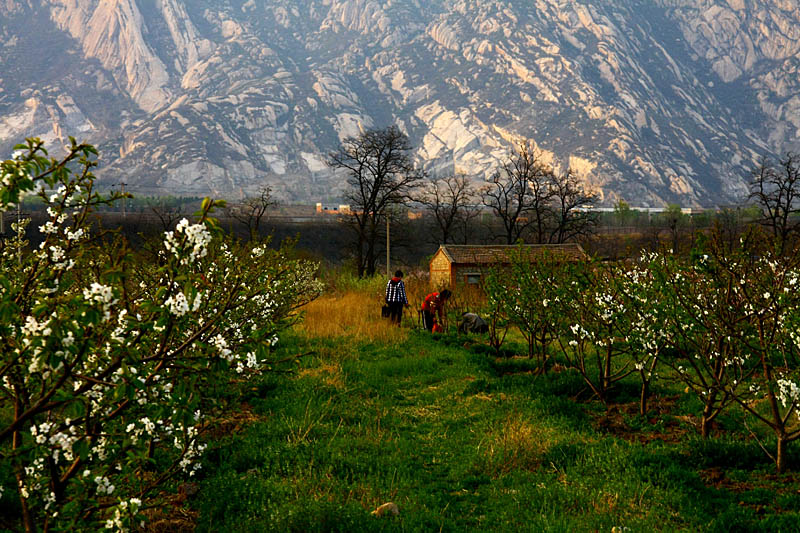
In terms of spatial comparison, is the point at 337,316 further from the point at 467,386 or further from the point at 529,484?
the point at 529,484

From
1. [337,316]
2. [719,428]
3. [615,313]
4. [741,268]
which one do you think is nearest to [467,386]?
[615,313]

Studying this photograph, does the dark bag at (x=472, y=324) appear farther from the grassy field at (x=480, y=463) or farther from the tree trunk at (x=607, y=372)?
the tree trunk at (x=607, y=372)

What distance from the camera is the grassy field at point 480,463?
5547 millimetres

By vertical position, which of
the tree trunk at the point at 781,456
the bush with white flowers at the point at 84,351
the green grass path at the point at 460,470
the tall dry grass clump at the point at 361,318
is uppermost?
the bush with white flowers at the point at 84,351

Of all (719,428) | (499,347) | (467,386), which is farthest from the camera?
(499,347)

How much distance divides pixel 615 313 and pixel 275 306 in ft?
23.0

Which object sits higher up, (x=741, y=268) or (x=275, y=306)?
(x=741, y=268)

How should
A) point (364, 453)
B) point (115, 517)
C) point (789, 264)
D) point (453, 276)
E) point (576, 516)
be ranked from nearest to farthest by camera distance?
point (115, 517)
point (576, 516)
point (789, 264)
point (364, 453)
point (453, 276)

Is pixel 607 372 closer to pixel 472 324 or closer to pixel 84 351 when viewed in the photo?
pixel 472 324

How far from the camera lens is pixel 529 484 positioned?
21.3 feet

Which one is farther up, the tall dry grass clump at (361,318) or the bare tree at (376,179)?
the bare tree at (376,179)

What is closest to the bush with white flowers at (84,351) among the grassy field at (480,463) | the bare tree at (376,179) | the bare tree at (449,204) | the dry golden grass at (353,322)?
the grassy field at (480,463)

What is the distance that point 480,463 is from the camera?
7.19m

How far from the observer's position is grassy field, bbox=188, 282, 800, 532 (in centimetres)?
555
